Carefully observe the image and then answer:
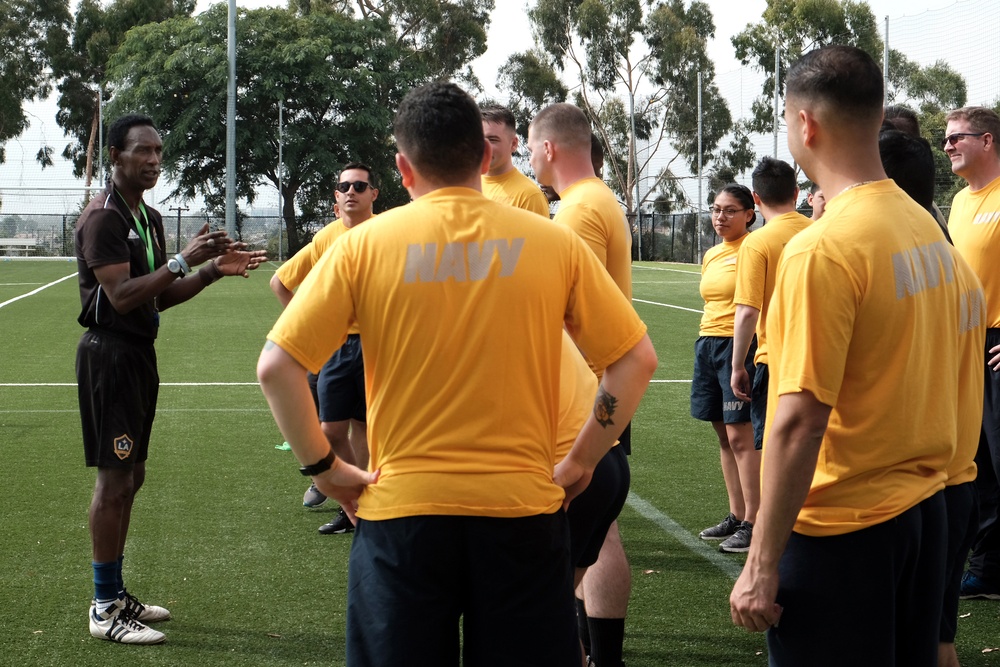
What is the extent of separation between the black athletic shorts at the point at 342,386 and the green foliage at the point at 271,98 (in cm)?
4399

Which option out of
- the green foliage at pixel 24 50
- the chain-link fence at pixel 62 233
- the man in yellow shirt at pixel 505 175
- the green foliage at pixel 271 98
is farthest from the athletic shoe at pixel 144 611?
the green foliage at pixel 24 50

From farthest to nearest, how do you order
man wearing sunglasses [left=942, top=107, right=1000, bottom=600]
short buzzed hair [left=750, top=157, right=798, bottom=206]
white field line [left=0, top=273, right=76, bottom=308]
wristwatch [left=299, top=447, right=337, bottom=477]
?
white field line [left=0, top=273, right=76, bottom=308] → short buzzed hair [left=750, top=157, right=798, bottom=206] → man wearing sunglasses [left=942, top=107, right=1000, bottom=600] → wristwatch [left=299, top=447, right=337, bottom=477]

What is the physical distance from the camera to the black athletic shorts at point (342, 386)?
650cm

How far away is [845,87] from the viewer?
267cm

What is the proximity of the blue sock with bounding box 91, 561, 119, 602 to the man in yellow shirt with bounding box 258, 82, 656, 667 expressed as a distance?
2.48 m

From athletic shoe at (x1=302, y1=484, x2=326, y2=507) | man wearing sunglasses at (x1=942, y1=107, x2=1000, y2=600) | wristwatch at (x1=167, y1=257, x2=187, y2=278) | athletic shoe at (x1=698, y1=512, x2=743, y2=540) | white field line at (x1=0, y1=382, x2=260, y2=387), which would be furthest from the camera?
white field line at (x1=0, y1=382, x2=260, y2=387)

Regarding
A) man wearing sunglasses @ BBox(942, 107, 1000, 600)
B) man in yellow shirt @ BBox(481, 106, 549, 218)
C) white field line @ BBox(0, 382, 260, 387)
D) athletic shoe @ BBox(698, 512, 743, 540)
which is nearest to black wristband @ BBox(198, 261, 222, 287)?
man in yellow shirt @ BBox(481, 106, 549, 218)

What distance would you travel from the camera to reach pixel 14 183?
2083 inches

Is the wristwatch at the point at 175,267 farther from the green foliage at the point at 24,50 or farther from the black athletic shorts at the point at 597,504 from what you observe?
the green foliage at the point at 24,50

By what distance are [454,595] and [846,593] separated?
3.06 feet

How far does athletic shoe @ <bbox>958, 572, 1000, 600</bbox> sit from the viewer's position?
537cm

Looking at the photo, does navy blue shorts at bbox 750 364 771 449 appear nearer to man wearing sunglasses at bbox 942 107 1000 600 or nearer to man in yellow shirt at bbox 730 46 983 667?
man wearing sunglasses at bbox 942 107 1000 600

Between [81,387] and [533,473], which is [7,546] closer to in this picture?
[81,387]

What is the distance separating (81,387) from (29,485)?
3.17 metres
